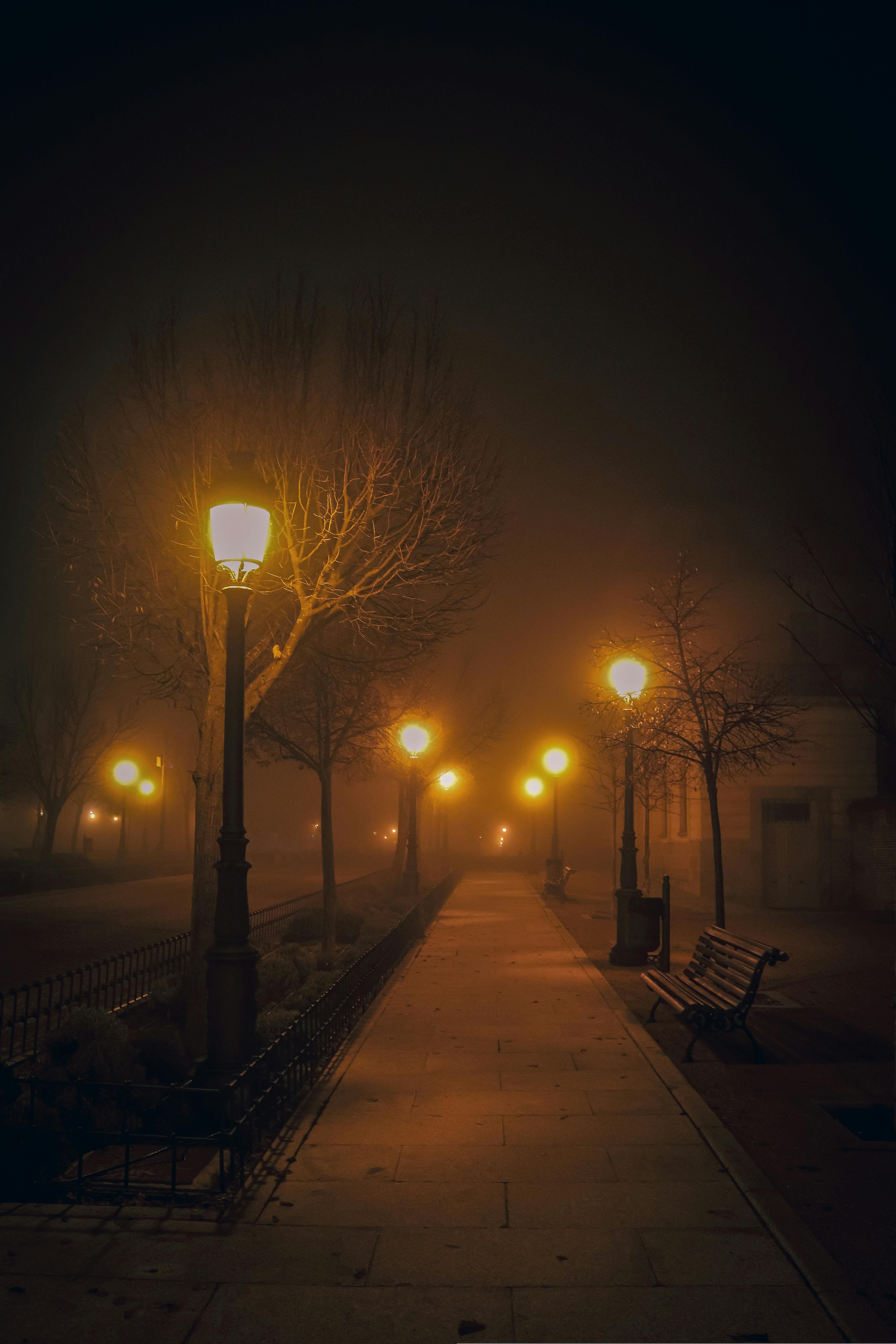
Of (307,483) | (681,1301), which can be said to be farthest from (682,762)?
(681,1301)

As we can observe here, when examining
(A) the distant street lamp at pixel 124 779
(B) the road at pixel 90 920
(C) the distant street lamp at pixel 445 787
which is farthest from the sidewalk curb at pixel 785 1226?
(A) the distant street lamp at pixel 124 779

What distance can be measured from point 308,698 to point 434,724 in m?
17.1

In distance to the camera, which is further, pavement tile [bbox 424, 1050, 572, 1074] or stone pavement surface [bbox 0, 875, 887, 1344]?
pavement tile [bbox 424, 1050, 572, 1074]

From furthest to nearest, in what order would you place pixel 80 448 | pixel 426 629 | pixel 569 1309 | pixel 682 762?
pixel 682 762 < pixel 426 629 < pixel 80 448 < pixel 569 1309

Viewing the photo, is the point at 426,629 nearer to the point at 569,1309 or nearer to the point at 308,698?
the point at 308,698

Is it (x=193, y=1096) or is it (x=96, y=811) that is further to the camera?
(x=96, y=811)

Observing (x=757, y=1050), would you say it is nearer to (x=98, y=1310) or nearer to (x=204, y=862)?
(x=204, y=862)

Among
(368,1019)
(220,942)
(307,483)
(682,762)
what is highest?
(307,483)

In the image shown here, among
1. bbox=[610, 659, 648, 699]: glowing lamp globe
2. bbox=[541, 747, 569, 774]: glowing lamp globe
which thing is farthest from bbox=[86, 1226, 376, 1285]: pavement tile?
bbox=[541, 747, 569, 774]: glowing lamp globe

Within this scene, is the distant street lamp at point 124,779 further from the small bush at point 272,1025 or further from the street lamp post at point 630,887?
the small bush at point 272,1025

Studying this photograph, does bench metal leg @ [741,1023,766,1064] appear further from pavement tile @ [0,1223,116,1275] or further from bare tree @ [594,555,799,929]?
pavement tile @ [0,1223,116,1275]

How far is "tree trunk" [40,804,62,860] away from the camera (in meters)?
40.4

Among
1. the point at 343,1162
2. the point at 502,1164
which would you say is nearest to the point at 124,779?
the point at 343,1162

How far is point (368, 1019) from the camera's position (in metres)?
10.6
